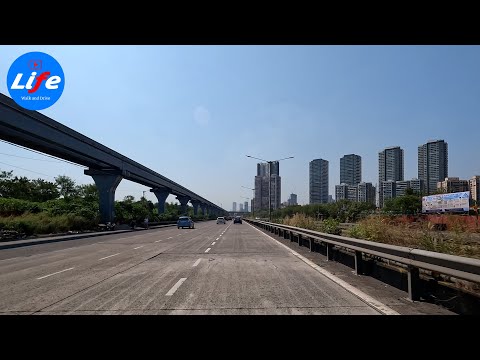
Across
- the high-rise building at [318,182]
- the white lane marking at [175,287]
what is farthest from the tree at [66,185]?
the white lane marking at [175,287]

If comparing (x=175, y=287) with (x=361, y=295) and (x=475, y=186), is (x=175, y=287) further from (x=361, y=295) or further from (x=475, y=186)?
(x=475, y=186)

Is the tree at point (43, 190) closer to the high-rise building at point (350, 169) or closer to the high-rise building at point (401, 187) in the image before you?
the high-rise building at point (350, 169)

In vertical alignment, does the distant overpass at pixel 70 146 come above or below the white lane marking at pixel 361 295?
above

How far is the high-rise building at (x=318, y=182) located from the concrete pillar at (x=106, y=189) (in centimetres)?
5276

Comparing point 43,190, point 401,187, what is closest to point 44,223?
point 43,190

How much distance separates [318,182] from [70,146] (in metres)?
67.7

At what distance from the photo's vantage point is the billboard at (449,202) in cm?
4838

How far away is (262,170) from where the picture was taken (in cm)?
16050

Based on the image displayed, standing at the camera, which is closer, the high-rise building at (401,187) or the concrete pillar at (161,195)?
the high-rise building at (401,187)
